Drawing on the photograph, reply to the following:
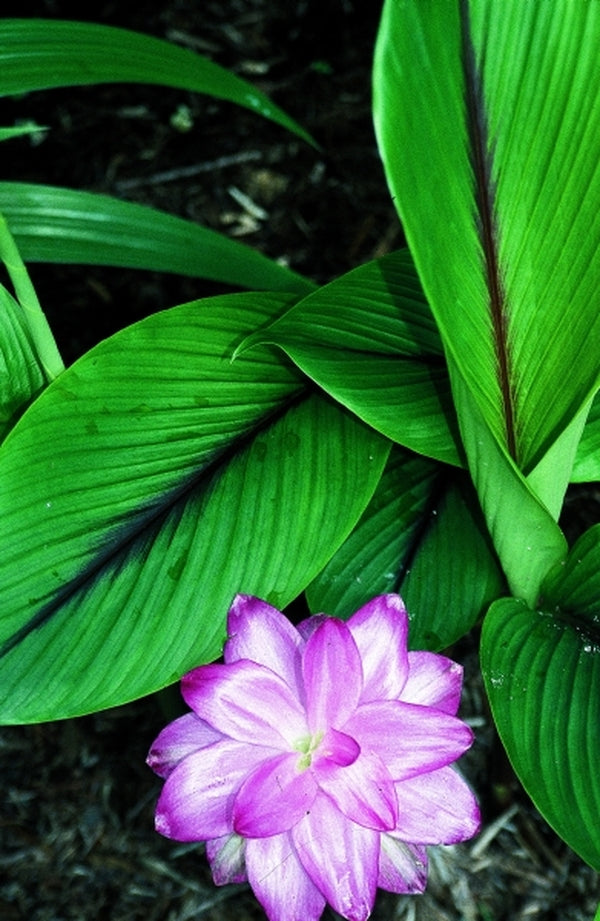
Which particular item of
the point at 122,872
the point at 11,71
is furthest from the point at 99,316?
the point at 122,872

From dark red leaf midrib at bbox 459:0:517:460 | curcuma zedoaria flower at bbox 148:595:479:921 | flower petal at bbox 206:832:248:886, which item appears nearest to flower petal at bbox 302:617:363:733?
curcuma zedoaria flower at bbox 148:595:479:921

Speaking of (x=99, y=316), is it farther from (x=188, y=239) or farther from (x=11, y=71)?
(x=11, y=71)

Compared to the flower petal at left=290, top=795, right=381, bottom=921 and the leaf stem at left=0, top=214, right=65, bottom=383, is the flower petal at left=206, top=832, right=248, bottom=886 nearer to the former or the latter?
the flower petal at left=290, top=795, right=381, bottom=921

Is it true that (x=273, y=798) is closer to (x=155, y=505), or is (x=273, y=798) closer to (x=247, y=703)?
(x=247, y=703)

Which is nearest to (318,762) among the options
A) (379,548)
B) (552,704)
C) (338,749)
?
(338,749)

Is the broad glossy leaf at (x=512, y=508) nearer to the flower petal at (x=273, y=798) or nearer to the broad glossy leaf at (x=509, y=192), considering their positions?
the broad glossy leaf at (x=509, y=192)
